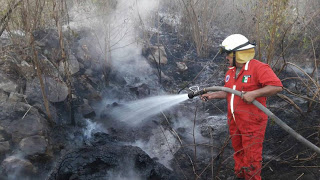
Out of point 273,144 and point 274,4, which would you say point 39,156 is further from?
point 274,4

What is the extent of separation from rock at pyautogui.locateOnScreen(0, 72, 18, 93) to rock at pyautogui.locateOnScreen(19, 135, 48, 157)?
1.13 meters

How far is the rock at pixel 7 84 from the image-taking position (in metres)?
4.47

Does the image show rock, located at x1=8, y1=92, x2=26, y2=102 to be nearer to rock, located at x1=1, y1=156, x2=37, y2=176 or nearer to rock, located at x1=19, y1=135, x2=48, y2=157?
rock, located at x1=19, y1=135, x2=48, y2=157

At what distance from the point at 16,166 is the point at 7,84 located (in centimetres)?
169

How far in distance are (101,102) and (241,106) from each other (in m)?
3.92

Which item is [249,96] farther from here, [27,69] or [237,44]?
[27,69]

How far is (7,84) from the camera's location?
4.52 meters

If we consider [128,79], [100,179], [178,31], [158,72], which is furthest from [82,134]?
[178,31]

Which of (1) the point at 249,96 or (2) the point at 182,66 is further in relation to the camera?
(2) the point at 182,66

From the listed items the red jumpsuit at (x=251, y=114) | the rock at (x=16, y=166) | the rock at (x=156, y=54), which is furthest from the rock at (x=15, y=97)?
the rock at (x=156, y=54)

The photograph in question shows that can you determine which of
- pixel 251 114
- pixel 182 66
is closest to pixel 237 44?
pixel 251 114

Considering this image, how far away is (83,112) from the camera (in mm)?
5254

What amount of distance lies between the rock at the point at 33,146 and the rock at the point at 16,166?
173 millimetres

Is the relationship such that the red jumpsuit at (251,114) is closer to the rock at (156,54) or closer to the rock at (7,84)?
the rock at (7,84)
